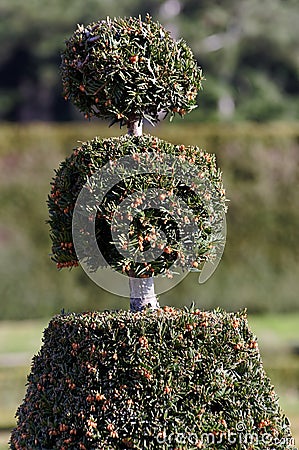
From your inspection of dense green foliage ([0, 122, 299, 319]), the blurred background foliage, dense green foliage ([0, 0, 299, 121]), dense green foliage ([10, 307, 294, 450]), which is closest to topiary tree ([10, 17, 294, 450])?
dense green foliage ([10, 307, 294, 450])

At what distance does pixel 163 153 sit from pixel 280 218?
8698mm

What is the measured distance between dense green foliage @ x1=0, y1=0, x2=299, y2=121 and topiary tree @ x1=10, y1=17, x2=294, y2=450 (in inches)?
740

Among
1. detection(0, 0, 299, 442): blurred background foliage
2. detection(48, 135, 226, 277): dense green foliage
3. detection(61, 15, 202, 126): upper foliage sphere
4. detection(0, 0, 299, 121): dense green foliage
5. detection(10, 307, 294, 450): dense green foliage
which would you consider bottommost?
detection(10, 307, 294, 450): dense green foliage

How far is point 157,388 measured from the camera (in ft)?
13.4

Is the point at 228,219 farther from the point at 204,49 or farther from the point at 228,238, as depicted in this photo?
the point at 204,49

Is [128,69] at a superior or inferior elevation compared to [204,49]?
inferior

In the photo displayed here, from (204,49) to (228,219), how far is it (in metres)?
12.8

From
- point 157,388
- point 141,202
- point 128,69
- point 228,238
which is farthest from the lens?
point 228,238

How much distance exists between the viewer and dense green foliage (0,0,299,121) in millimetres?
24172

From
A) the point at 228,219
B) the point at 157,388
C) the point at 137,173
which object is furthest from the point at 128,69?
the point at 228,219

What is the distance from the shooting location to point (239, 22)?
25234 mm

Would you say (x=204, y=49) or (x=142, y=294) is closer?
(x=142, y=294)

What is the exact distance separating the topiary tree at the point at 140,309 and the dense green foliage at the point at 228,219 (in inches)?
295

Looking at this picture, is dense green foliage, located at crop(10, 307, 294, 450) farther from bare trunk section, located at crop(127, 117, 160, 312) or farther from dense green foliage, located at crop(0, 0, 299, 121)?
dense green foliage, located at crop(0, 0, 299, 121)
